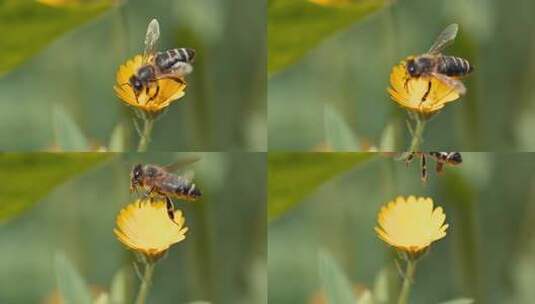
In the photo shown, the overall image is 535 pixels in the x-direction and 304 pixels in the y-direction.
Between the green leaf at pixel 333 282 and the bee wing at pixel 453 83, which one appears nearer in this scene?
the bee wing at pixel 453 83

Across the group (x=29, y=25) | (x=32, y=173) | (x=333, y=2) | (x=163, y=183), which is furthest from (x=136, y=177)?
(x=333, y=2)

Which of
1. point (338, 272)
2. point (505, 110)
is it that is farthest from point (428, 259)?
point (505, 110)

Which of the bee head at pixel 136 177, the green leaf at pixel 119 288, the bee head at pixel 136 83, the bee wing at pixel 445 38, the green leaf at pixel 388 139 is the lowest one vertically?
the green leaf at pixel 119 288

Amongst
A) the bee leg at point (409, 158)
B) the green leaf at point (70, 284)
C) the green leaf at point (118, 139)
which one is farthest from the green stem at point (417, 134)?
the green leaf at point (70, 284)

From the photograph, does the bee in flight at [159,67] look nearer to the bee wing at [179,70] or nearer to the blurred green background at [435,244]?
the bee wing at [179,70]

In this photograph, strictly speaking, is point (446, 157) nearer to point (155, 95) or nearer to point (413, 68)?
point (413, 68)

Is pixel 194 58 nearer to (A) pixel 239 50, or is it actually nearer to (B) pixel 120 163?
(A) pixel 239 50
